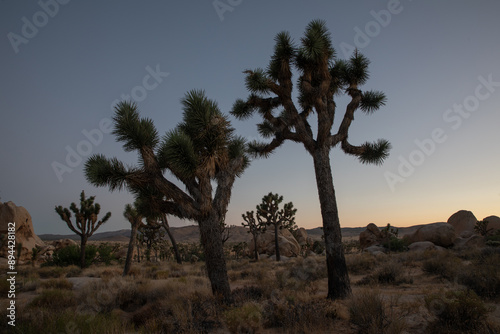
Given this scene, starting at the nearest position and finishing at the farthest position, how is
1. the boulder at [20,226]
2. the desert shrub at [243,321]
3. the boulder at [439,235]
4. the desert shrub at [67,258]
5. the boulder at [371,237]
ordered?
the desert shrub at [243,321] < the desert shrub at [67,258] < the boulder at [439,235] < the boulder at [20,226] < the boulder at [371,237]

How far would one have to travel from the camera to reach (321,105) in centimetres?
870

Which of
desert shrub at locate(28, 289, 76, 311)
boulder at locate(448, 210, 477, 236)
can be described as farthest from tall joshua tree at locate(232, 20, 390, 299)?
boulder at locate(448, 210, 477, 236)

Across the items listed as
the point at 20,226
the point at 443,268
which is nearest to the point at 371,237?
the point at 443,268

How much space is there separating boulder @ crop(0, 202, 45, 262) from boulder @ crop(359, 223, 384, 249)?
3540 centimetres

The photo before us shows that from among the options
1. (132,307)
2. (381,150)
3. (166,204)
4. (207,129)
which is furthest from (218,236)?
(381,150)

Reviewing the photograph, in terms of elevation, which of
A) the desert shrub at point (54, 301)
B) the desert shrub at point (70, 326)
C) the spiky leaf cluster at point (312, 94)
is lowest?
the desert shrub at point (54, 301)

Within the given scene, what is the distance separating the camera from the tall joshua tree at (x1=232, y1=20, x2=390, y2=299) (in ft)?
26.1

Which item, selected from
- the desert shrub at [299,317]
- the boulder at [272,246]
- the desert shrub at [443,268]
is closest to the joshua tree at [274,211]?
the boulder at [272,246]

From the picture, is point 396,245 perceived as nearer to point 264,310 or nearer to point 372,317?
point 264,310

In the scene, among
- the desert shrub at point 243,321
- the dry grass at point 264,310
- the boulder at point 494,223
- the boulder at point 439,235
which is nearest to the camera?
the dry grass at point 264,310

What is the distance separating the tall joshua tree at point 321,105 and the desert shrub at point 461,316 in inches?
103

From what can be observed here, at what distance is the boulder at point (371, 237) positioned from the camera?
101 feet

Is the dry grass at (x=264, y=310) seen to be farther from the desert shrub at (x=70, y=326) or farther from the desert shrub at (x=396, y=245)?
the desert shrub at (x=396, y=245)

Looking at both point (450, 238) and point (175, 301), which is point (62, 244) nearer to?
point (175, 301)
